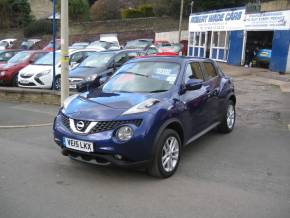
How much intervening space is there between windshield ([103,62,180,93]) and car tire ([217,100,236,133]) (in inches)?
76.5

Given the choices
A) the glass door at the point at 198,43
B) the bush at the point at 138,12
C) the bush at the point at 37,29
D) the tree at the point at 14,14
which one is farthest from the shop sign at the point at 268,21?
the tree at the point at 14,14

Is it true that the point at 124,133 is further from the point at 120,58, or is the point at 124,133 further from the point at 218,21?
the point at 218,21

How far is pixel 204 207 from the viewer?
4230mm

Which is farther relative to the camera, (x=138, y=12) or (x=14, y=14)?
(x=138, y=12)

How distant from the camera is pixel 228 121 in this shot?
7551mm

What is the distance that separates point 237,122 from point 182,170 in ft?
12.0

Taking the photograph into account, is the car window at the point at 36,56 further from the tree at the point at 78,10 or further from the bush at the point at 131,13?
the tree at the point at 78,10

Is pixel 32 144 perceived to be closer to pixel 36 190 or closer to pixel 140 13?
pixel 36 190

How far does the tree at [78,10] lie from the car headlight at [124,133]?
52.3m

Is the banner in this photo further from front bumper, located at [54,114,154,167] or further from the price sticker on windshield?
front bumper, located at [54,114,154,167]

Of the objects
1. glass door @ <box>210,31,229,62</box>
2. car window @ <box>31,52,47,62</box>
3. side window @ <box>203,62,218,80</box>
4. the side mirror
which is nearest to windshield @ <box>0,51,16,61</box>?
car window @ <box>31,52,47,62</box>

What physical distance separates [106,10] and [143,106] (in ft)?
179

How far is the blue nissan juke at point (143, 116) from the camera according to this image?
466 cm

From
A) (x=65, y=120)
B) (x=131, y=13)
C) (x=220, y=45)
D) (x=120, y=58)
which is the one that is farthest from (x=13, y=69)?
(x=131, y=13)
